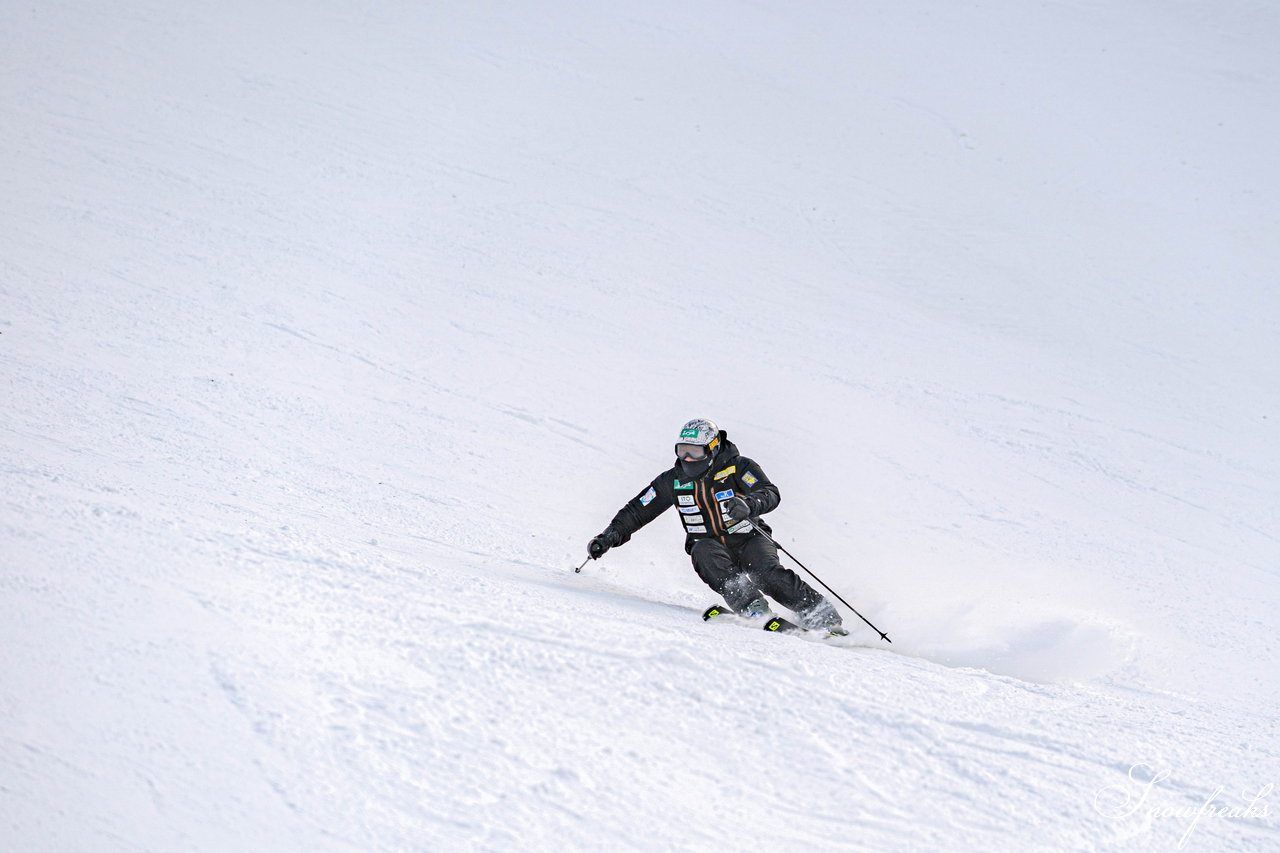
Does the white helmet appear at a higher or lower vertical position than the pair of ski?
higher

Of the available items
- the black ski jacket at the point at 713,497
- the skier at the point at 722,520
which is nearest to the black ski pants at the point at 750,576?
the skier at the point at 722,520

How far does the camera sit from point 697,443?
6602mm

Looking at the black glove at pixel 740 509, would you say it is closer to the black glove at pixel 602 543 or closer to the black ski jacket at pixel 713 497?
the black ski jacket at pixel 713 497

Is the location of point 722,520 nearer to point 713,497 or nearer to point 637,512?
point 713,497

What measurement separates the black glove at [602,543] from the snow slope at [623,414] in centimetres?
26

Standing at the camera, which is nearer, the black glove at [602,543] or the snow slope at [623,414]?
the snow slope at [623,414]

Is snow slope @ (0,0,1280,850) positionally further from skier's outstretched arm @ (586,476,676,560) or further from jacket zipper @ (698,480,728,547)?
jacket zipper @ (698,480,728,547)

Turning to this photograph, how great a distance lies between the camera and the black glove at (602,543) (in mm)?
6605

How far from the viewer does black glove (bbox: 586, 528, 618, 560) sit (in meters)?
6.61

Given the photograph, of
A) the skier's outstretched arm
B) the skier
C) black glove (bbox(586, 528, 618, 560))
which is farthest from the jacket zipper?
black glove (bbox(586, 528, 618, 560))

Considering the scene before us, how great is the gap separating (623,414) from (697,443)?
154 inches

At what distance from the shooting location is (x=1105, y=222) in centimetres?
1691

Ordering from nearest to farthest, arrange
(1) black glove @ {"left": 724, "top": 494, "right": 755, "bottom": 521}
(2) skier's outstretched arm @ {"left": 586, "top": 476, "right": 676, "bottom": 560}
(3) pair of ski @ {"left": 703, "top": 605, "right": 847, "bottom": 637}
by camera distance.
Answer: (3) pair of ski @ {"left": 703, "top": 605, "right": 847, "bottom": 637}, (1) black glove @ {"left": 724, "top": 494, "right": 755, "bottom": 521}, (2) skier's outstretched arm @ {"left": 586, "top": 476, "right": 676, "bottom": 560}

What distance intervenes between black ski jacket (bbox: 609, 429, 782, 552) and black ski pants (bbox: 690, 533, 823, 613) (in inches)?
5.2
